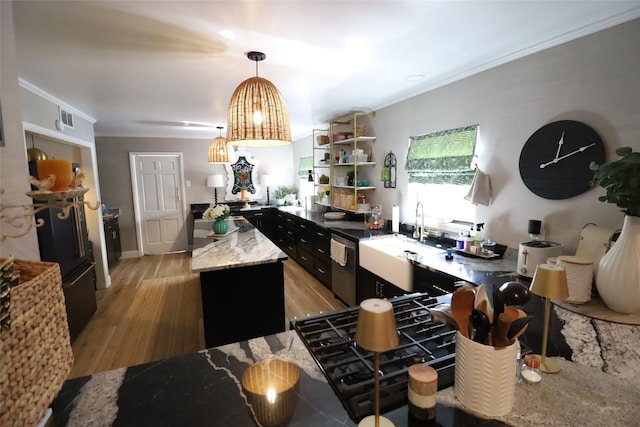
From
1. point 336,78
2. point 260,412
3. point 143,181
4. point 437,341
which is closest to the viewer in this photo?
point 260,412

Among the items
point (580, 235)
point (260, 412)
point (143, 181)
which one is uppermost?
point (143, 181)

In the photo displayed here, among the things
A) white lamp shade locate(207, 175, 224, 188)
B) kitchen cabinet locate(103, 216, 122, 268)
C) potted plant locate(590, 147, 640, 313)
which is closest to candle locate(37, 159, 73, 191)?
potted plant locate(590, 147, 640, 313)

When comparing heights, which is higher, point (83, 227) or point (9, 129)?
A: point (9, 129)

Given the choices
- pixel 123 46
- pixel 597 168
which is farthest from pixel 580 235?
pixel 123 46

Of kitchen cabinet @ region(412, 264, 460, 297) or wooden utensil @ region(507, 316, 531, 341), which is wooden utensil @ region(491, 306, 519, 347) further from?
kitchen cabinet @ region(412, 264, 460, 297)

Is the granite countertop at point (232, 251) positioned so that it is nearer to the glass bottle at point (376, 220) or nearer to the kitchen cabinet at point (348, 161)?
the glass bottle at point (376, 220)

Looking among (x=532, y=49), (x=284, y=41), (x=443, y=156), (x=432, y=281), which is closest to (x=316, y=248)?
(x=443, y=156)

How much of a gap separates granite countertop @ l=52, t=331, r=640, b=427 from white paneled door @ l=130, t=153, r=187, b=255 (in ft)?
18.8

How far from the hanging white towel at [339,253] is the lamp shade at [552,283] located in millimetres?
2412

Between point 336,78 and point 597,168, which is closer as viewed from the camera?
point 597,168

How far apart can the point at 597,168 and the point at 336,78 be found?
1973 millimetres

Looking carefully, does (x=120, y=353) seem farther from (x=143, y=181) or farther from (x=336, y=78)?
(x=143, y=181)

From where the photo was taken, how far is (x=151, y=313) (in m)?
Result: 3.48

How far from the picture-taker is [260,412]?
841 millimetres
